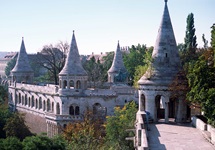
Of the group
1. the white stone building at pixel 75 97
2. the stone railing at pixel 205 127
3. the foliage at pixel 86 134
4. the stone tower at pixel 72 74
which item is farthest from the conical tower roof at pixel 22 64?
the stone railing at pixel 205 127

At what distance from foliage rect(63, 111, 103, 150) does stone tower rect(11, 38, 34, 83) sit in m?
15.5

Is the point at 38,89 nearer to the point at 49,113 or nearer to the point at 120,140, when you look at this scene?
the point at 49,113

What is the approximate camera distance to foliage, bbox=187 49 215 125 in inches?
614

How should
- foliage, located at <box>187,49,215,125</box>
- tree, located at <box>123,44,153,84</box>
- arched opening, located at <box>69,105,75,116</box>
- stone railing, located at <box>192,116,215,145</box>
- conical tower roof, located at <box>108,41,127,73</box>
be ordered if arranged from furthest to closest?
tree, located at <box>123,44,153,84</box>
conical tower roof, located at <box>108,41,127,73</box>
arched opening, located at <box>69,105,75,116</box>
foliage, located at <box>187,49,215,125</box>
stone railing, located at <box>192,116,215,145</box>

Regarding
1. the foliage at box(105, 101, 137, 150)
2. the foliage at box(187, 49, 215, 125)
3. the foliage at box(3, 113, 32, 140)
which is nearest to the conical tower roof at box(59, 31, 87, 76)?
the foliage at box(3, 113, 32, 140)

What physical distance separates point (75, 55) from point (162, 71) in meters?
16.2

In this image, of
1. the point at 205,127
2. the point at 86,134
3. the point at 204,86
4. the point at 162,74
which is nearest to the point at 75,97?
the point at 86,134

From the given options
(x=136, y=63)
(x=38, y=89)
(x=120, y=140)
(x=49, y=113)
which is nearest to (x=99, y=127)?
(x=49, y=113)

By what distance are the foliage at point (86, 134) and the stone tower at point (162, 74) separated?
5.90 meters

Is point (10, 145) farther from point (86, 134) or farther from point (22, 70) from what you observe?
point (22, 70)

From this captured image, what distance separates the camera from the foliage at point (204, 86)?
1559 cm

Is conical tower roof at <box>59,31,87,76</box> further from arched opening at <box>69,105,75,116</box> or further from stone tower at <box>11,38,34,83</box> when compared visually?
stone tower at <box>11,38,34,83</box>

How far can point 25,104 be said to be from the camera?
151 feet

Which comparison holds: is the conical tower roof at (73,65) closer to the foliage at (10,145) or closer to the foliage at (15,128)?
the foliage at (15,128)
